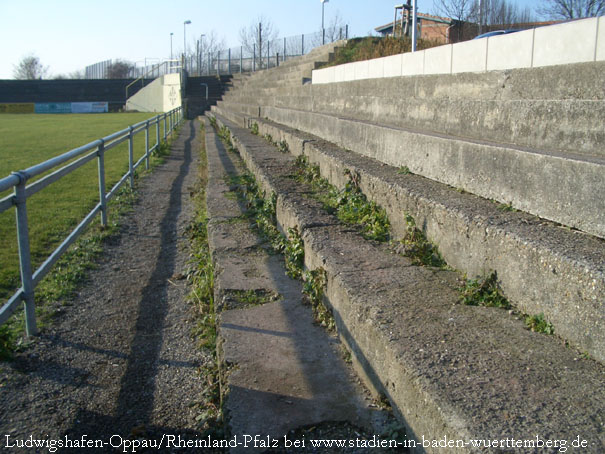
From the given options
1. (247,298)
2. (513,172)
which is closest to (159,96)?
(247,298)

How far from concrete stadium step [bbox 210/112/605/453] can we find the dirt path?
0.93 meters

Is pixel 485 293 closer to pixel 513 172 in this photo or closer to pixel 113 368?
pixel 513 172

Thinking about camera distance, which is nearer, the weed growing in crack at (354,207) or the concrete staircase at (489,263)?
the concrete staircase at (489,263)

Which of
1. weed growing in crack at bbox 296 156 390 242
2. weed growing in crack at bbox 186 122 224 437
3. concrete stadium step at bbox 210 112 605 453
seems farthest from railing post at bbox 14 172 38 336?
weed growing in crack at bbox 296 156 390 242

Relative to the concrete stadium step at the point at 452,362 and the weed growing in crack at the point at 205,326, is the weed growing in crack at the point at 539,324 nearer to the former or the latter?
the concrete stadium step at the point at 452,362

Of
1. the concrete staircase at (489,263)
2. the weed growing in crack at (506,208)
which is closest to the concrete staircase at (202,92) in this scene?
the concrete staircase at (489,263)

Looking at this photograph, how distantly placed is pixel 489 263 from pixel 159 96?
1708 inches

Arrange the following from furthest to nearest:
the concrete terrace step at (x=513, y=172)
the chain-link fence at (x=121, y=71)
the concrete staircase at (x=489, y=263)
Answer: the chain-link fence at (x=121, y=71), the concrete terrace step at (x=513, y=172), the concrete staircase at (x=489, y=263)

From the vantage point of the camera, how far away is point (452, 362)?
175cm

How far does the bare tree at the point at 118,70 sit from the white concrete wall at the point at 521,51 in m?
70.6

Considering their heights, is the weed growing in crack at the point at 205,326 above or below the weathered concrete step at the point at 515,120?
below

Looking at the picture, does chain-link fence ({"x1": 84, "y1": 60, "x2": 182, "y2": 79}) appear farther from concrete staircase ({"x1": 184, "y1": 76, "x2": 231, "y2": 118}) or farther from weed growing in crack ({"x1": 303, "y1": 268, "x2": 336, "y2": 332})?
weed growing in crack ({"x1": 303, "y1": 268, "x2": 336, "y2": 332})

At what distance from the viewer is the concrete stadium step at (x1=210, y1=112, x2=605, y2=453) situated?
4.76 feet

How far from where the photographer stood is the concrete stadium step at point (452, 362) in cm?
145
